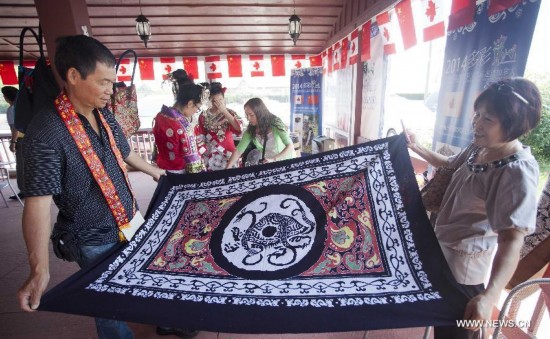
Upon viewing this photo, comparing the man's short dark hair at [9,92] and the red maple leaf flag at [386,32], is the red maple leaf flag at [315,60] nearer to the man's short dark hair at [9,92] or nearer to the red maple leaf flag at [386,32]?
the red maple leaf flag at [386,32]

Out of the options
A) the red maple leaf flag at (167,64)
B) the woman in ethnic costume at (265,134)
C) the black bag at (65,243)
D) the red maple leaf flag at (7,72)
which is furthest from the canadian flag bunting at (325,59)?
the red maple leaf flag at (7,72)

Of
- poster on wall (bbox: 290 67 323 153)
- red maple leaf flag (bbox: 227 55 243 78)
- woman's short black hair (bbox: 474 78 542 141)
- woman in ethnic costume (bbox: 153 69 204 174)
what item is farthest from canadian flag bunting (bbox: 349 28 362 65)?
woman's short black hair (bbox: 474 78 542 141)

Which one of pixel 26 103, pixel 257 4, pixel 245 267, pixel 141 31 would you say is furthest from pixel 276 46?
pixel 245 267

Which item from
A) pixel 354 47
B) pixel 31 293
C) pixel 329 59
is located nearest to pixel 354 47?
pixel 354 47

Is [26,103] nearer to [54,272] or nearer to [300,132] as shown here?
[54,272]

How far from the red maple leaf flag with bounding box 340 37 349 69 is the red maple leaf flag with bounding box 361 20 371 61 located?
0.64 meters

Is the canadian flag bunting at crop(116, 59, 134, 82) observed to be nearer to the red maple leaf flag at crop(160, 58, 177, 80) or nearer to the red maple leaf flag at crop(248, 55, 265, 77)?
the red maple leaf flag at crop(160, 58, 177, 80)

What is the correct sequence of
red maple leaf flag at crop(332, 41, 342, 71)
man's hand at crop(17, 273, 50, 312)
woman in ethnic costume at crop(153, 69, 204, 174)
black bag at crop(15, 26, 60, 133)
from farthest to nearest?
red maple leaf flag at crop(332, 41, 342, 71), woman in ethnic costume at crop(153, 69, 204, 174), black bag at crop(15, 26, 60, 133), man's hand at crop(17, 273, 50, 312)

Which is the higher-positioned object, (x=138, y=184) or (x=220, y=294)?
(x=220, y=294)

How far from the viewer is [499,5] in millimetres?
1542

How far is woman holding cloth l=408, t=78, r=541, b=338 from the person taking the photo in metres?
0.83

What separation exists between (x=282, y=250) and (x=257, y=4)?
4.57 metres

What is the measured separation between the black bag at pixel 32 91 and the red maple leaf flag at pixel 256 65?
5.15 meters

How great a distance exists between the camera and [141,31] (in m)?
3.97
